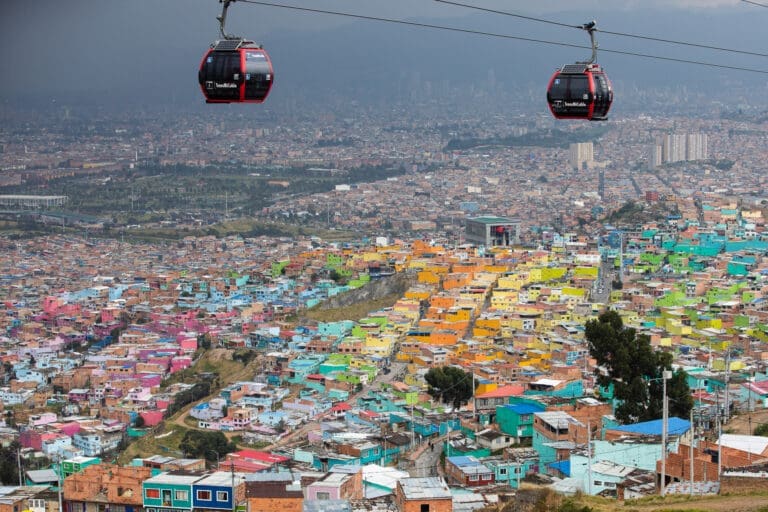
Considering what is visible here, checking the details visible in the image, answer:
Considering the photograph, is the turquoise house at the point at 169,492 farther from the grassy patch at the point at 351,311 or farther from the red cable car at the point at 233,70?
the grassy patch at the point at 351,311

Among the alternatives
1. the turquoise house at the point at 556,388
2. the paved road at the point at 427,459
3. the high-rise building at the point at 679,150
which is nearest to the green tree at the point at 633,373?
the paved road at the point at 427,459

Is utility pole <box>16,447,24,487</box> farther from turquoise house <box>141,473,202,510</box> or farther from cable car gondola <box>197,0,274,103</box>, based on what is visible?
cable car gondola <box>197,0,274,103</box>

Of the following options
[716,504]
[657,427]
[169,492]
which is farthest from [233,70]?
[657,427]

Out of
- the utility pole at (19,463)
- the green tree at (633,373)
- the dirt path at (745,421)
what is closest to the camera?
the dirt path at (745,421)

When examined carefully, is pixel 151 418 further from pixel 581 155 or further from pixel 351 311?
pixel 581 155

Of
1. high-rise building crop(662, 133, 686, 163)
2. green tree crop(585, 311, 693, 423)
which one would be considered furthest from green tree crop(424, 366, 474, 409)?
high-rise building crop(662, 133, 686, 163)

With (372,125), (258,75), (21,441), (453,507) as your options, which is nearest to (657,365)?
(453,507)
